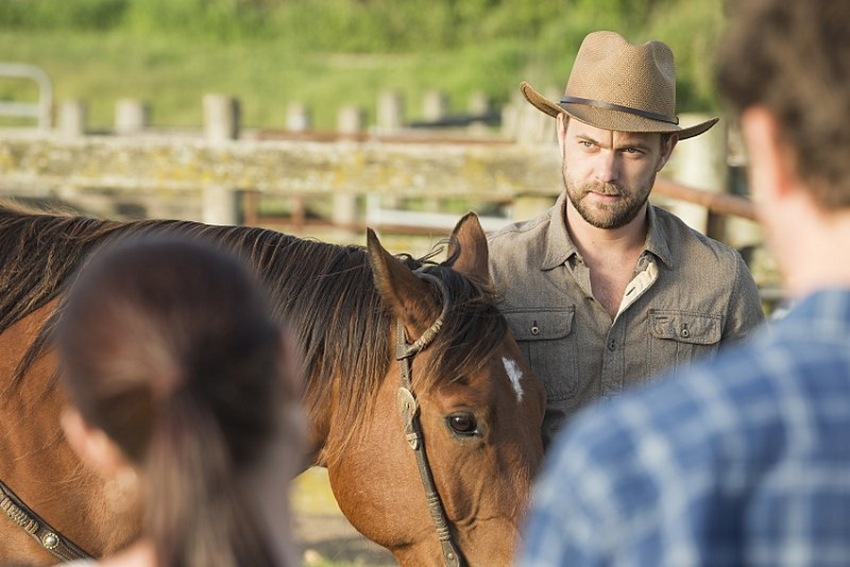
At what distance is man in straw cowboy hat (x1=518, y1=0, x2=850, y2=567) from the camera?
1106mm

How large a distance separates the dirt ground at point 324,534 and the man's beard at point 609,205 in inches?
97.9

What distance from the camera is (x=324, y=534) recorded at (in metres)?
5.57

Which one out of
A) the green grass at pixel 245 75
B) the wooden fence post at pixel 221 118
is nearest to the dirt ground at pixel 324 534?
the wooden fence post at pixel 221 118

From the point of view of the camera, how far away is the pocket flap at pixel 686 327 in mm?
3201

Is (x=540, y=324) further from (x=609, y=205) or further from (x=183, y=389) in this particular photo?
(x=183, y=389)

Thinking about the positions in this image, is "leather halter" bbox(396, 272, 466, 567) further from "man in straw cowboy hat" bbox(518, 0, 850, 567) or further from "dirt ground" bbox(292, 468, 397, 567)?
"dirt ground" bbox(292, 468, 397, 567)

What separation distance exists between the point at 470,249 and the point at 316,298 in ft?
1.43

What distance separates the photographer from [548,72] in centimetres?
1998

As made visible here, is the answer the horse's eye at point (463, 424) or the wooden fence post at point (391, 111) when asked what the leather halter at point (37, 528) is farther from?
the wooden fence post at point (391, 111)

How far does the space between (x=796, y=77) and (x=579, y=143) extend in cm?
205

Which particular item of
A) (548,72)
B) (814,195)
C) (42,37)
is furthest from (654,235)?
(42,37)

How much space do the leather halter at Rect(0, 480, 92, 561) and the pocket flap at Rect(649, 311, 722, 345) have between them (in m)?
1.50

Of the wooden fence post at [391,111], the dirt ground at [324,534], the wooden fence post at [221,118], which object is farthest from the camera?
the wooden fence post at [391,111]

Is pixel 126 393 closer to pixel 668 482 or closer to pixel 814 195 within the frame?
pixel 668 482
